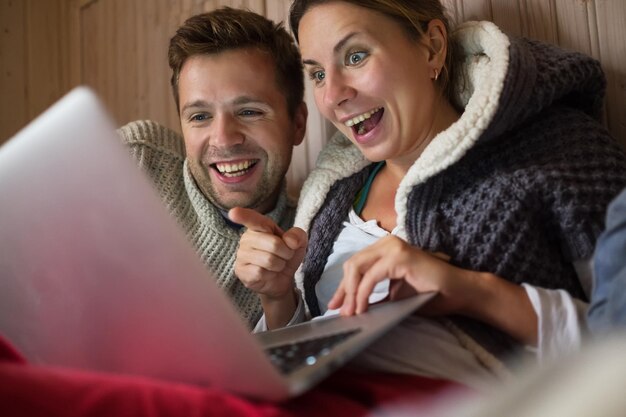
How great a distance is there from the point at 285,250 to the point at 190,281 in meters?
0.52

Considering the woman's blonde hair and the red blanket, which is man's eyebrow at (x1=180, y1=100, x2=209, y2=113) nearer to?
the woman's blonde hair

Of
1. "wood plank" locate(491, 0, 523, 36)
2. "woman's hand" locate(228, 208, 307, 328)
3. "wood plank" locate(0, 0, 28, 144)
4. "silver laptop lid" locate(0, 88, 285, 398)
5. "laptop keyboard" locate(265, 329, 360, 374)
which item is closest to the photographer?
"silver laptop lid" locate(0, 88, 285, 398)

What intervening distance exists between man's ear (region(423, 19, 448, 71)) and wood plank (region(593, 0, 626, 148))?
0.30 metres

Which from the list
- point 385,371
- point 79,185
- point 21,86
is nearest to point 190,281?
point 79,185

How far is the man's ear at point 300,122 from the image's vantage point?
140cm

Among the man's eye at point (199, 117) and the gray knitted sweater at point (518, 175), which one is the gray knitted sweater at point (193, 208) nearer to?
the man's eye at point (199, 117)

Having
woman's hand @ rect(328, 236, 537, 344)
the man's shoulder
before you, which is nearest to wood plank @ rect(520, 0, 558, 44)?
woman's hand @ rect(328, 236, 537, 344)

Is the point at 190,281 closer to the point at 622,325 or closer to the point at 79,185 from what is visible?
Answer: the point at 79,185

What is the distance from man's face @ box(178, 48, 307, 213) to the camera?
4.15 feet

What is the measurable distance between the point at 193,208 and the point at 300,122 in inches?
12.6

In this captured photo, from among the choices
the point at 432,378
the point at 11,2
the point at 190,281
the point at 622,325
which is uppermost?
the point at 11,2

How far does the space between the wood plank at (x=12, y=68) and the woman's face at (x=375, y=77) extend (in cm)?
156

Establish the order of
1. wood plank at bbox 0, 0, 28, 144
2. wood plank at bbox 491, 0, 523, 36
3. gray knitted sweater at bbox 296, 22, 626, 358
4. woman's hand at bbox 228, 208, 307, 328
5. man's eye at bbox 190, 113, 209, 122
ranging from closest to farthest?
gray knitted sweater at bbox 296, 22, 626, 358 → woman's hand at bbox 228, 208, 307, 328 → wood plank at bbox 491, 0, 523, 36 → man's eye at bbox 190, 113, 209, 122 → wood plank at bbox 0, 0, 28, 144

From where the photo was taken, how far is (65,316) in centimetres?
52
